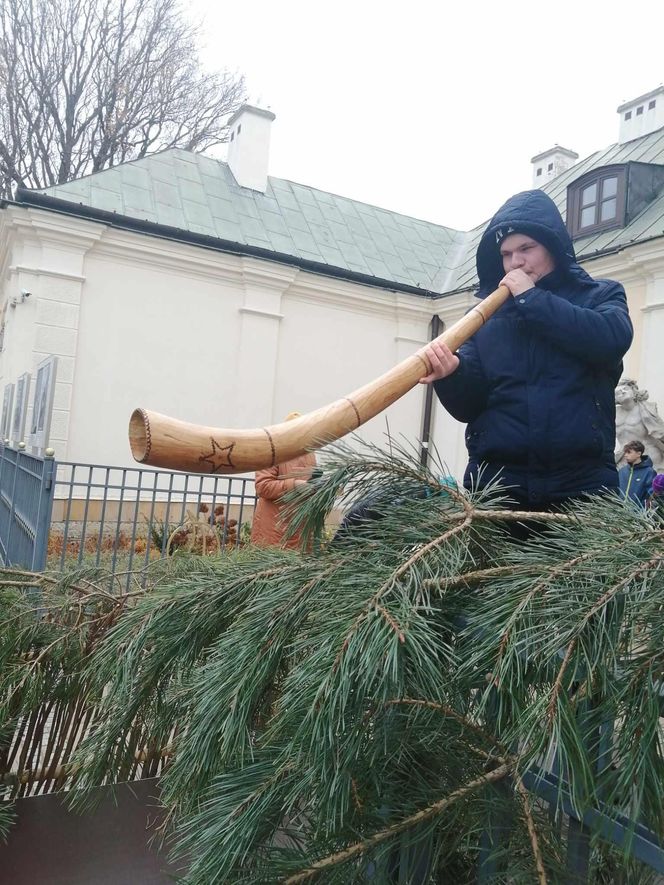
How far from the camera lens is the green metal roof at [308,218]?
10062mm

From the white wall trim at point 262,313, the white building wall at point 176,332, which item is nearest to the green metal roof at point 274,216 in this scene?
the white building wall at point 176,332

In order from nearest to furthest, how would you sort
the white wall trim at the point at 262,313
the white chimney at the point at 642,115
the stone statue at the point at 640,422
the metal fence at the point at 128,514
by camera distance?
the metal fence at the point at 128,514, the stone statue at the point at 640,422, the white wall trim at the point at 262,313, the white chimney at the point at 642,115

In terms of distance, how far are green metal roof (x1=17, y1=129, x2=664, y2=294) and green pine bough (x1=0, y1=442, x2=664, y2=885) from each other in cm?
922

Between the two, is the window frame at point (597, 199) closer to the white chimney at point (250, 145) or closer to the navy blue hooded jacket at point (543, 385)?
the white chimney at point (250, 145)

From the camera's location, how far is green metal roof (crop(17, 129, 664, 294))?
10.1 metres

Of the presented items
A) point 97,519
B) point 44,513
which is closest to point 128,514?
point 97,519

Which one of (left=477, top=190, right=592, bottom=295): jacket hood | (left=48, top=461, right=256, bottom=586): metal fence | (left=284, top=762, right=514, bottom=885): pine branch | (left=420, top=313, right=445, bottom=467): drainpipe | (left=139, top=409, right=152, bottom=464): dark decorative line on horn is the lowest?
(left=48, top=461, right=256, bottom=586): metal fence

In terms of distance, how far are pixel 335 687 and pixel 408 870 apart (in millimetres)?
242

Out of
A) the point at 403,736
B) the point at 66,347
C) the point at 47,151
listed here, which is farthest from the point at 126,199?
the point at 403,736

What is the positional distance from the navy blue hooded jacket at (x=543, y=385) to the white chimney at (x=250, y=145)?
1197 centimetres

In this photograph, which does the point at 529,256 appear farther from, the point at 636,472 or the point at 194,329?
the point at 194,329

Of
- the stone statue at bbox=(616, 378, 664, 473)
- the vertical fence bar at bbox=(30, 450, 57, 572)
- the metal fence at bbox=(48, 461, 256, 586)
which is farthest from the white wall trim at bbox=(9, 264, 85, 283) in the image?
the stone statue at bbox=(616, 378, 664, 473)

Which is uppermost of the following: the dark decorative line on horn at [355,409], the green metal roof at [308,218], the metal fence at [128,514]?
the green metal roof at [308,218]

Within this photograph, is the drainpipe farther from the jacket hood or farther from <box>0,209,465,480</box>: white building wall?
the jacket hood
